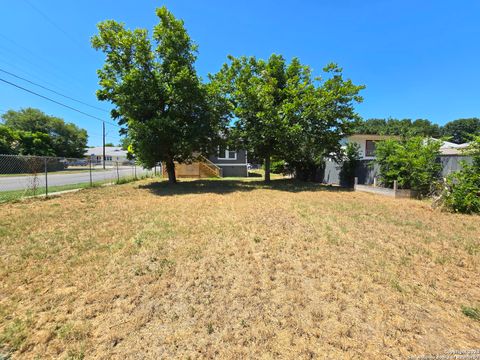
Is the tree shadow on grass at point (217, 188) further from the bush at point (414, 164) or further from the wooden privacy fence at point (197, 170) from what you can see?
the wooden privacy fence at point (197, 170)

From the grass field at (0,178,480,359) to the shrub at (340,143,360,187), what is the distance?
8.91m

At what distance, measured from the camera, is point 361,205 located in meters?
8.66

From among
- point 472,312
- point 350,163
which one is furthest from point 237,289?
point 350,163

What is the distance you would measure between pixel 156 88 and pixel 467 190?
13151 millimetres

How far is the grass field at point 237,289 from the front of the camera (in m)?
2.28

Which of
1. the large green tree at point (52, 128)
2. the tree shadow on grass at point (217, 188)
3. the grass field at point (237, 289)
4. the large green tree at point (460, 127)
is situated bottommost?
the grass field at point (237, 289)

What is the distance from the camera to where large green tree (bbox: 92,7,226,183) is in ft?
39.7

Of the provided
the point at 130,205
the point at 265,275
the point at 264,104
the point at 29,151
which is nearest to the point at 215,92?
the point at 264,104

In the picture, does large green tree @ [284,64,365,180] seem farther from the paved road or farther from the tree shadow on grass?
the paved road

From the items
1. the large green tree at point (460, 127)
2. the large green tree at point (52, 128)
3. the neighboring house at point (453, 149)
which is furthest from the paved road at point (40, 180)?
the large green tree at point (460, 127)

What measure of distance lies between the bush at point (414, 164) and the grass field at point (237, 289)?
4.33 meters

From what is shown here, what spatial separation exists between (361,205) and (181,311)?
7.69 meters

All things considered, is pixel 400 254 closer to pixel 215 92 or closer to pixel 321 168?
pixel 215 92

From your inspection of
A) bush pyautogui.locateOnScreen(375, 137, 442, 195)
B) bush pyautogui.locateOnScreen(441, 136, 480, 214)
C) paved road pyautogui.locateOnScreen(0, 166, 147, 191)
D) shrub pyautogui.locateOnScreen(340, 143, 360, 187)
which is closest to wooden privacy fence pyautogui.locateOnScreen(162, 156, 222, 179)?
paved road pyautogui.locateOnScreen(0, 166, 147, 191)
